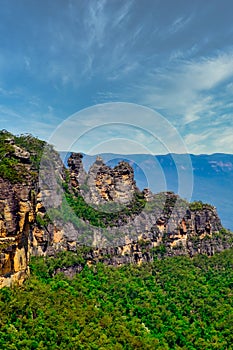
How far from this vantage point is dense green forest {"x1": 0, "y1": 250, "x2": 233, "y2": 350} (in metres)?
18.0

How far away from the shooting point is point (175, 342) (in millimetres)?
26188

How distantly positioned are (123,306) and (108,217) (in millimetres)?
12067

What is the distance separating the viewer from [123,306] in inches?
1176

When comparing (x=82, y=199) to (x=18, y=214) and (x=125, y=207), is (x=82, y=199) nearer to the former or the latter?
(x=125, y=207)

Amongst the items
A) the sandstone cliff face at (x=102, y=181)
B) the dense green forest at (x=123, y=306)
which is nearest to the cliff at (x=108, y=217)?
the sandstone cliff face at (x=102, y=181)

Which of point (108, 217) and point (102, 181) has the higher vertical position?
point (102, 181)

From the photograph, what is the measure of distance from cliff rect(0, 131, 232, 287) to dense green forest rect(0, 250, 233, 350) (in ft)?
5.33

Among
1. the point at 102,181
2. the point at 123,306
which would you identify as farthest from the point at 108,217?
the point at 123,306

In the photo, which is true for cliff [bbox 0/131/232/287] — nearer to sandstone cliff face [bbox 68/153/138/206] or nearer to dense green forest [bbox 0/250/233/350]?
sandstone cliff face [bbox 68/153/138/206]

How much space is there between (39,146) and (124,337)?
2339 centimetres

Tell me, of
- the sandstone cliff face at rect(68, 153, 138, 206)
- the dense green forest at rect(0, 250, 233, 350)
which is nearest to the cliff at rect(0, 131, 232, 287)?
the sandstone cliff face at rect(68, 153, 138, 206)

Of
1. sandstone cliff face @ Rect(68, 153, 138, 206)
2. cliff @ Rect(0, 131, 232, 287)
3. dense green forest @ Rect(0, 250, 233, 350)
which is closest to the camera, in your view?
dense green forest @ Rect(0, 250, 233, 350)

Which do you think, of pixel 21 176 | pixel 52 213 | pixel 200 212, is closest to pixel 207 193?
pixel 200 212

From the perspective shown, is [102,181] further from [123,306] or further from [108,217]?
[123,306]
